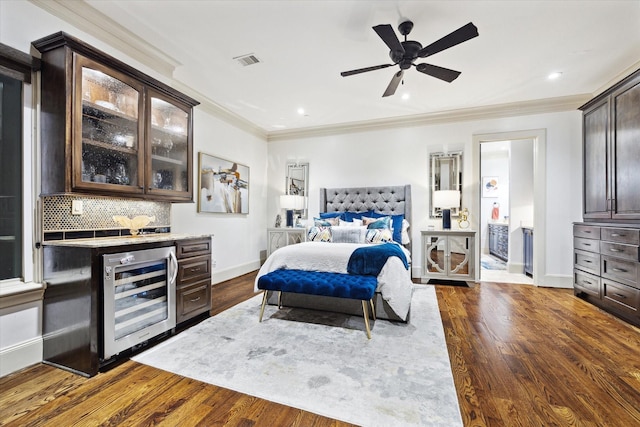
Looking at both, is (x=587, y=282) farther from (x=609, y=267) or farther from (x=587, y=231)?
(x=587, y=231)

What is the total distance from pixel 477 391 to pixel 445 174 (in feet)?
12.6

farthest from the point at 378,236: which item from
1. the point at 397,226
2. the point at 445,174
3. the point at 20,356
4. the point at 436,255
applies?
the point at 20,356

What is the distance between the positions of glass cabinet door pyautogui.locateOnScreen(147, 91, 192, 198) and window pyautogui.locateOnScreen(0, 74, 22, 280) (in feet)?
2.86

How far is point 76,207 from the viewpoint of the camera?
2412 mm

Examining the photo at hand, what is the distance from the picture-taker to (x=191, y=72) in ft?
11.8

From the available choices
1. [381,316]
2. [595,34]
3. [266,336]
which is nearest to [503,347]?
[381,316]

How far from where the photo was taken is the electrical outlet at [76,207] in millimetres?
2398

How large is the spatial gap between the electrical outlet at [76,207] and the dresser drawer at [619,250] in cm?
529

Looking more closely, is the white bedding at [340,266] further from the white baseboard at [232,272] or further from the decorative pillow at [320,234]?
the white baseboard at [232,272]

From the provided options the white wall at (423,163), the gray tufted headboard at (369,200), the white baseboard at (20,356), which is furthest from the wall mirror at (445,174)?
the white baseboard at (20,356)

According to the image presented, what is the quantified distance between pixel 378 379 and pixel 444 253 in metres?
A: 3.18

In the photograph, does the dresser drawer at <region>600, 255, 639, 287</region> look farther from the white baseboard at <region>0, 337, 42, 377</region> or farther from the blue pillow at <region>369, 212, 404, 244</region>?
the white baseboard at <region>0, 337, 42, 377</region>

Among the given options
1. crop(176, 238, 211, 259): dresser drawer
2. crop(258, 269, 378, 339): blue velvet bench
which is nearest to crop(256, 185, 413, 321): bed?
crop(258, 269, 378, 339): blue velvet bench

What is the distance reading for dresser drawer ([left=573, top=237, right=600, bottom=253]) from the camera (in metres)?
3.60
